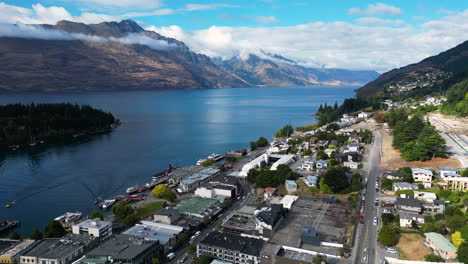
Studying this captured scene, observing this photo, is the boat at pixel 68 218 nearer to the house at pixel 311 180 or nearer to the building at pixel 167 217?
the building at pixel 167 217

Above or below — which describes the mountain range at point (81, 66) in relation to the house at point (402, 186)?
above

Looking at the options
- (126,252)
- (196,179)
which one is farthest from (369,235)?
(196,179)

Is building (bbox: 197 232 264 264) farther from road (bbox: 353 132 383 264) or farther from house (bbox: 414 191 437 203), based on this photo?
house (bbox: 414 191 437 203)

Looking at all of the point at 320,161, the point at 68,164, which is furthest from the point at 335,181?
the point at 68,164

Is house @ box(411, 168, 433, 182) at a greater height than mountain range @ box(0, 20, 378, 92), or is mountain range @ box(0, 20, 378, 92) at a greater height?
mountain range @ box(0, 20, 378, 92)

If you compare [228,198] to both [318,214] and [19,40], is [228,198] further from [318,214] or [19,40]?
[19,40]

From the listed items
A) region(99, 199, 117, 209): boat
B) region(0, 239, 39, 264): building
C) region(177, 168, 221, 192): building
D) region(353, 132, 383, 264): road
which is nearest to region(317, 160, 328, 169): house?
region(353, 132, 383, 264): road

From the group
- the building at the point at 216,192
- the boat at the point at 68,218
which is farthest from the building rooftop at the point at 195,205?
the boat at the point at 68,218

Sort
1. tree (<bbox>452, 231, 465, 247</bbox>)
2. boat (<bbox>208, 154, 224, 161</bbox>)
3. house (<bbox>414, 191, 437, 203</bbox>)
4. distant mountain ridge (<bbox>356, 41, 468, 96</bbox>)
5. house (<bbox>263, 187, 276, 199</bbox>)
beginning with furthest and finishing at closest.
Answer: distant mountain ridge (<bbox>356, 41, 468, 96</bbox>) < boat (<bbox>208, 154, 224, 161</bbox>) < house (<bbox>263, 187, 276, 199</bbox>) < house (<bbox>414, 191, 437, 203</bbox>) < tree (<bbox>452, 231, 465, 247</bbox>)
